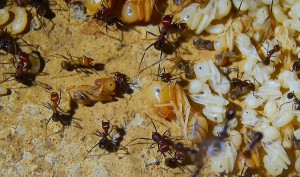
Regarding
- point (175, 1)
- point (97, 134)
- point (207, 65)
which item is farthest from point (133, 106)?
point (175, 1)

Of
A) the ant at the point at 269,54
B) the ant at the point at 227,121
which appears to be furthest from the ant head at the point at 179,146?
the ant at the point at 269,54

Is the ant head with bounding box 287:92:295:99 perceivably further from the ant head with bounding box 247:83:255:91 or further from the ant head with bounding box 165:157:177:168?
the ant head with bounding box 165:157:177:168

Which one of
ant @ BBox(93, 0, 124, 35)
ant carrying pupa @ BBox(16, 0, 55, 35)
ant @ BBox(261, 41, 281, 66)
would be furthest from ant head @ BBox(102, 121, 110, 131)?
ant @ BBox(261, 41, 281, 66)

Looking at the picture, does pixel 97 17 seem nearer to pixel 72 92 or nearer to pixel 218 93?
pixel 72 92

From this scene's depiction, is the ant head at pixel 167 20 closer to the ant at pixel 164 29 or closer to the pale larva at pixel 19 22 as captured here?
the ant at pixel 164 29

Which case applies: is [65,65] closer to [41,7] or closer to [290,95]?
[41,7]

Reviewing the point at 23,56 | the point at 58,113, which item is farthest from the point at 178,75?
the point at 23,56
